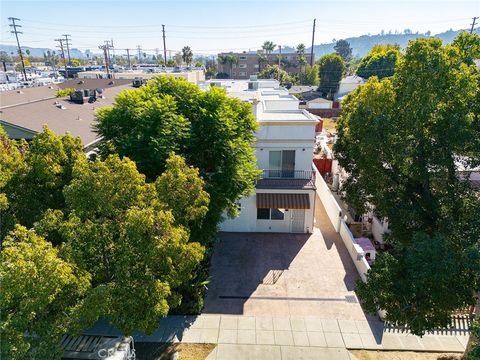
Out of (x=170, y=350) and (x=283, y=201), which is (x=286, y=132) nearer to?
(x=283, y=201)

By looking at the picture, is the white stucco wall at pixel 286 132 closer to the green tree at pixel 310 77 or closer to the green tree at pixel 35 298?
the green tree at pixel 35 298

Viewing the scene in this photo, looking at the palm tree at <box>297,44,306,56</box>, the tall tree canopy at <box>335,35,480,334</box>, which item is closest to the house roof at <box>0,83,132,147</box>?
the tall tree canopy at <box>335,35,480,334</box>

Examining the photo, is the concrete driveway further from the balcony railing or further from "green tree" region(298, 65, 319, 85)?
"green tree" region(298, 65, 319, 85)

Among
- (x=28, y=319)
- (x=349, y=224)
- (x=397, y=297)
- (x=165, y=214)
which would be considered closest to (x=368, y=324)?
(x=397, y=297)

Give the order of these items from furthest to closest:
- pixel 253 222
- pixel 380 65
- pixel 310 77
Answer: pixel 310 77, pixel 380 65, pixel 253 222

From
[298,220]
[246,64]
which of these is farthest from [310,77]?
[298,220]

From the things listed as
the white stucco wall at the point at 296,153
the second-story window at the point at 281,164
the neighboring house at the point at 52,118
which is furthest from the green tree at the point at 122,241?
the second-story window at the point at 281,164
